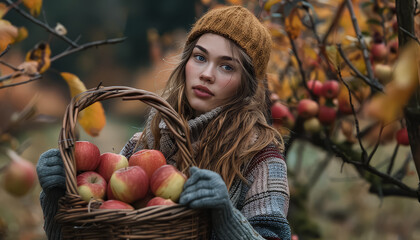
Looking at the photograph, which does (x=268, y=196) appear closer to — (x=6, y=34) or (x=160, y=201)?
(x=160, y=201)

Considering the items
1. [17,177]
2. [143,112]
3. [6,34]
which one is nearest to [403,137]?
[6,34]

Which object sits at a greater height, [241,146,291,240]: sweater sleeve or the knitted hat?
the knitted hat

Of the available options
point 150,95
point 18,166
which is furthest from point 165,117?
point 18,166

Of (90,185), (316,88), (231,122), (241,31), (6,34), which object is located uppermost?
(6,34)

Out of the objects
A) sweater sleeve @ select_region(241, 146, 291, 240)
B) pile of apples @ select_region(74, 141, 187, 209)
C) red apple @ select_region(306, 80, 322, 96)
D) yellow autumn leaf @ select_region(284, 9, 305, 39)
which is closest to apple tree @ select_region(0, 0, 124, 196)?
pile of apples @ select_region(74, 141, 187, 209)

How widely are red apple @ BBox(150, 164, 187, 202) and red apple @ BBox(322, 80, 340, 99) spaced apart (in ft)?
3.74

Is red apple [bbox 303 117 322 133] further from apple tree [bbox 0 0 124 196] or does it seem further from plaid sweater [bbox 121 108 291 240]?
apple tree [bbox 0 0 124 196]

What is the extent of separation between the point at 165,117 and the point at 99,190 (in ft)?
0.78

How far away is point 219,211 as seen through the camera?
1073mm

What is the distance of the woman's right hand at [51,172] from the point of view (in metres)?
1.14

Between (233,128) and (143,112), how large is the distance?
8.70 ft

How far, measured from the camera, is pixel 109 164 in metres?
1.23

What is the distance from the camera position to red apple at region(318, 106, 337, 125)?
83.3 inches

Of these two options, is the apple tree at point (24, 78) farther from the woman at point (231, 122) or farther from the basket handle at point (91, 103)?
the woman at point (231, 122)
